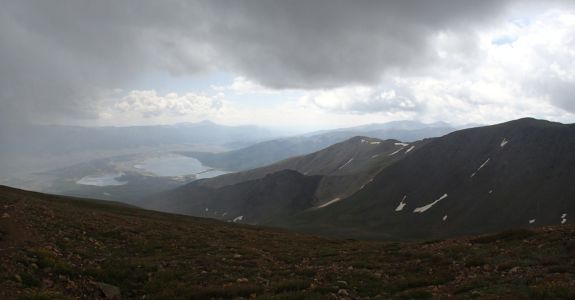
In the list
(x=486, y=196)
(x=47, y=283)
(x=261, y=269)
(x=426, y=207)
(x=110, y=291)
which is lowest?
(x=426, y=207)

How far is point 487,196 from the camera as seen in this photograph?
164 m

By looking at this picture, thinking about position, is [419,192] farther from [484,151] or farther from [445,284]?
[445,284]

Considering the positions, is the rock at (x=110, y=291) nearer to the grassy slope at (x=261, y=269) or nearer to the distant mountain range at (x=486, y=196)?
the grassy slope at (x=261, y=269)

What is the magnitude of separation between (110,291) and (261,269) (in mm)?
8672

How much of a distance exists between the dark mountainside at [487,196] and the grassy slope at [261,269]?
13152cm

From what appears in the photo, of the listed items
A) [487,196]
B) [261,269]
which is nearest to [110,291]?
[261,269]

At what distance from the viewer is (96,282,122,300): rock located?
49.5ft

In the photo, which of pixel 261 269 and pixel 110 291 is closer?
pixel 110 291

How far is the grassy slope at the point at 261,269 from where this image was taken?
A: 14570 millimetres

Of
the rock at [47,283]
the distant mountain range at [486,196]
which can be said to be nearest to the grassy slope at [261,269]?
the rock at [47,283]

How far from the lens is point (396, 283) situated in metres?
16.8

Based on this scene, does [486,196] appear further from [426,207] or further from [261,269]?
[261,269]

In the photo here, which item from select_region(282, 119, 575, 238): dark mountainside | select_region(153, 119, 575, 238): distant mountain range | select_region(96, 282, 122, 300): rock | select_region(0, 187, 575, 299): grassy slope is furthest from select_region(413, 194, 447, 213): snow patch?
select_region(96, 282, 122, 300): rock

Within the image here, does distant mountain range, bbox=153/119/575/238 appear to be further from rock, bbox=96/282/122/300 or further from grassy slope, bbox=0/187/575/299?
rock, bbox=96/282/122/300
